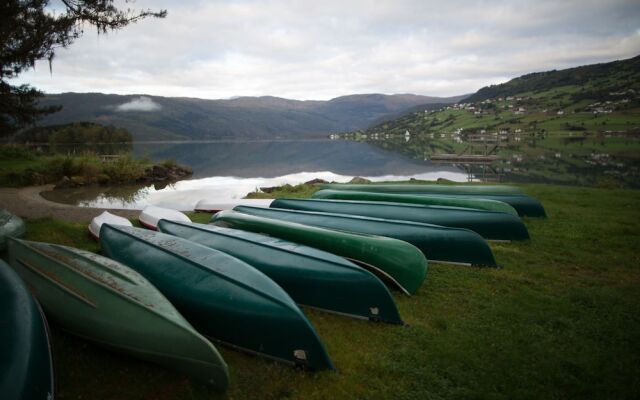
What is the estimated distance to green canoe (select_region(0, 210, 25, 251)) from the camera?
737cm

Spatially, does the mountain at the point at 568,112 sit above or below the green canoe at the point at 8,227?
above

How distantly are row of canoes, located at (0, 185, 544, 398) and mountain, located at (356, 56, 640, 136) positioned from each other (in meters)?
102

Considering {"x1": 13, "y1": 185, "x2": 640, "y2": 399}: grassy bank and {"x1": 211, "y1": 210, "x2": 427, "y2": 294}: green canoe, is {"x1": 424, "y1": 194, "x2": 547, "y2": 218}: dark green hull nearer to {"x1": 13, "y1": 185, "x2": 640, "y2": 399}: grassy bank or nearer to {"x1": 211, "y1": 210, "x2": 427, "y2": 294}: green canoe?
{"x1": 13, "y1": 185, "x2": 640, "y2": 399}: grassy bank

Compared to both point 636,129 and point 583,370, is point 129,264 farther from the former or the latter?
point 636,129

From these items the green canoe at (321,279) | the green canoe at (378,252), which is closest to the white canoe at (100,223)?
the green canoe at (321,279)

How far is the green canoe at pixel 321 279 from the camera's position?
5.04 metres

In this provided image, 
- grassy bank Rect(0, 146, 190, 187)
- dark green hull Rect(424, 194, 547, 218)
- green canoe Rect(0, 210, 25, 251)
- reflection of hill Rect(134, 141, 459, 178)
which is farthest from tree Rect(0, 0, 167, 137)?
reflection of hill Rect(134, 141, 459, 178)

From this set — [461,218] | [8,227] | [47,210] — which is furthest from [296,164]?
[8,227]

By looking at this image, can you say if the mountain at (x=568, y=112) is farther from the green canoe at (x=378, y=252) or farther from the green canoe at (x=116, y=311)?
the green canoe at (x=116, y=311)

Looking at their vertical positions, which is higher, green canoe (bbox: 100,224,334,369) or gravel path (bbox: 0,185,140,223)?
green canoe (bbox: 100,224,334,369)

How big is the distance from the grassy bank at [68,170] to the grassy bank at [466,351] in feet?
70.0

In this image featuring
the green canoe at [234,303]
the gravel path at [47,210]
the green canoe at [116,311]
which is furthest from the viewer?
the gravel path at [47,210]

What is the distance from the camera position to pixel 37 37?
8.53 m

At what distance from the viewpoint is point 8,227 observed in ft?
25.7
